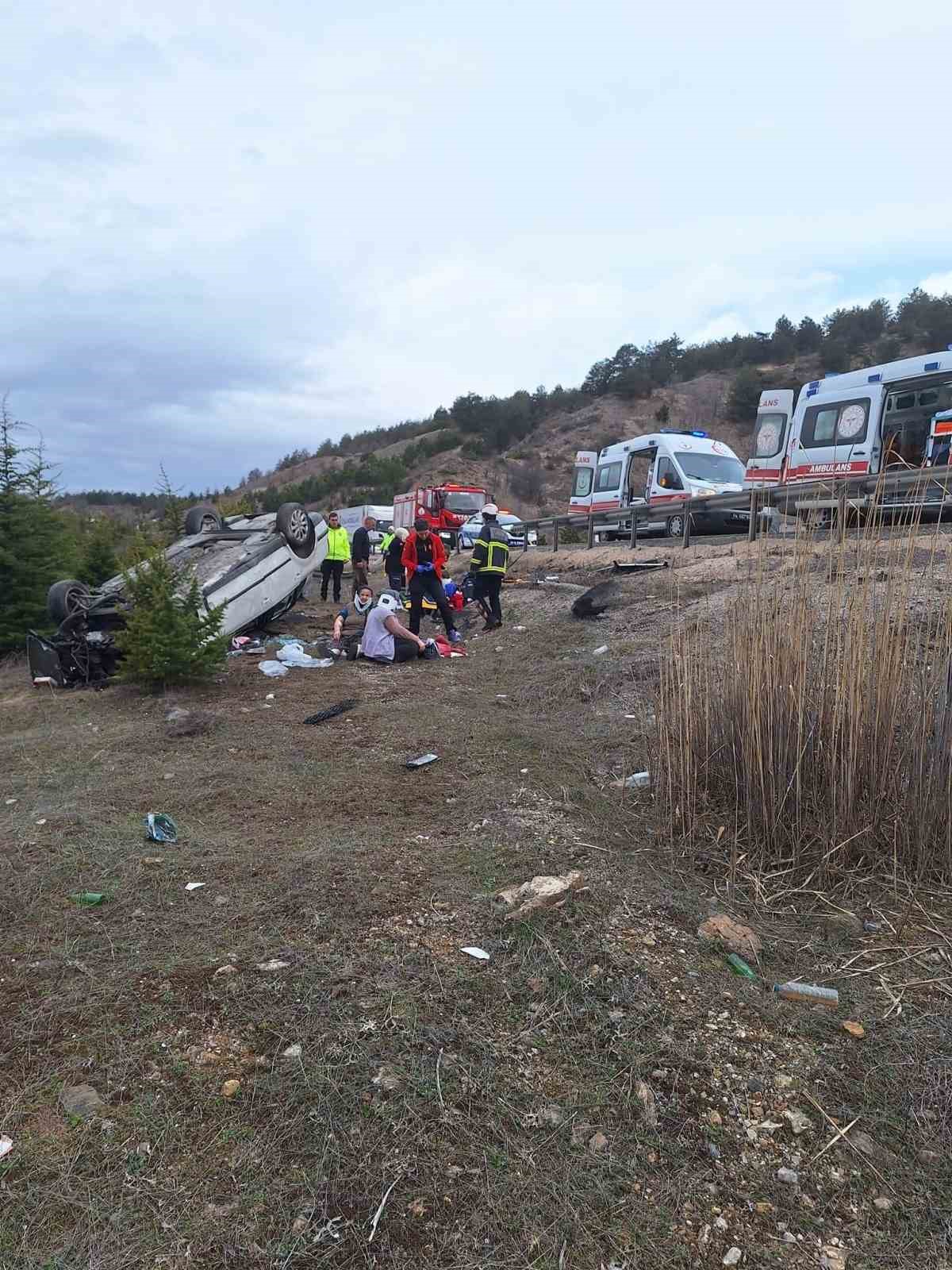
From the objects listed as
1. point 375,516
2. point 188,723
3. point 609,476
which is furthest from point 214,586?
point 375,516

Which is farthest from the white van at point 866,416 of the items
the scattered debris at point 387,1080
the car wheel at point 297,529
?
the scattered debris at point 387,1080

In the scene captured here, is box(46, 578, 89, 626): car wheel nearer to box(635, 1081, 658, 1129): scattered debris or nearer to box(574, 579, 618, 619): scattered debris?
box(574, 579, 618, 619): scattered debris

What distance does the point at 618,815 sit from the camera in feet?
12.6

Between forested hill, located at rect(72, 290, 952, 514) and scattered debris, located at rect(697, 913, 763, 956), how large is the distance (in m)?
36.3

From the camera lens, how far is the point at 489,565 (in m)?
9.55

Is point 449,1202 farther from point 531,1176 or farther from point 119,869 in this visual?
point 119,869

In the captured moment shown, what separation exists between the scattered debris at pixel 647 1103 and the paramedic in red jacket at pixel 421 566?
22.8 feet

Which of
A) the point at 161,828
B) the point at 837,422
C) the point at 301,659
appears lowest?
the point at 301,659

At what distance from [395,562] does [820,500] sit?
8891 millimetres

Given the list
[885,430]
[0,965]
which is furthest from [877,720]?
[885,430]

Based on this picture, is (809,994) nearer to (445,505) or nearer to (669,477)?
(669,477)

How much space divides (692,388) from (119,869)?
45852 millimetres

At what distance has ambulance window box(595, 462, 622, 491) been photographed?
1723 centimetres

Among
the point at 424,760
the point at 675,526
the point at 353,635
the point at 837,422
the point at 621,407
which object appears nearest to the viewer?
the point at 424,760
